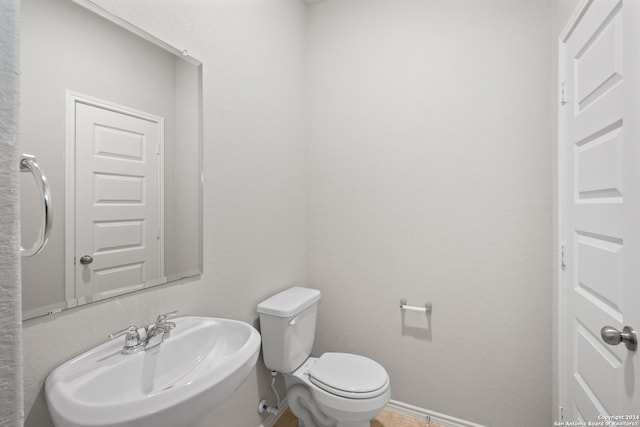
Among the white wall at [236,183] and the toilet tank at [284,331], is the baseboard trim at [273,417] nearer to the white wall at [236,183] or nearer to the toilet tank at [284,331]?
the white wall at [236,183]

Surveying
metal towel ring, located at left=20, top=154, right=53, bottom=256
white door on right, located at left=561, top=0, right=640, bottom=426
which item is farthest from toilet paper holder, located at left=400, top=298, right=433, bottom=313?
metal towel ring, located at left=20, top=154, right=53, bottom=256

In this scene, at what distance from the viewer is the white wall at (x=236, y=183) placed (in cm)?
95

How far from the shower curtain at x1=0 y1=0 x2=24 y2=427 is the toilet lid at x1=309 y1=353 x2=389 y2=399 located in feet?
4.26

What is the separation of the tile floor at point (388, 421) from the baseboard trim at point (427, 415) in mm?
23

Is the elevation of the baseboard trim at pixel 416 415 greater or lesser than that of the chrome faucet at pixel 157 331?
lesser

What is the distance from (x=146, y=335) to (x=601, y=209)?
5.13 feet

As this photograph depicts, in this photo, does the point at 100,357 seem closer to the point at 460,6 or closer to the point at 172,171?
the point at 172,171

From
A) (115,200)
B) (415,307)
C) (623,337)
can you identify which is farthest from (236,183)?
(623,337)

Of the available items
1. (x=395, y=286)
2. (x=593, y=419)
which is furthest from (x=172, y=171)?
(x=593, y=419)

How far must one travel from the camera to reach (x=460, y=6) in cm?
171

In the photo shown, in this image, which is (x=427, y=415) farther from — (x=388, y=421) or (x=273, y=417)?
(x=273, y=417)

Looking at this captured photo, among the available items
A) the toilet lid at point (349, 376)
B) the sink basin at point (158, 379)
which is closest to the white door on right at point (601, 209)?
the toilet lid at point (349, 376)

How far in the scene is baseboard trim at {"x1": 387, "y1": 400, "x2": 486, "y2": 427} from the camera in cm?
173

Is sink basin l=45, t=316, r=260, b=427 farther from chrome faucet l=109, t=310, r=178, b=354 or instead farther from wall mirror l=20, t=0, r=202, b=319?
wall mirror l=20, t=0, r=202, b=319
